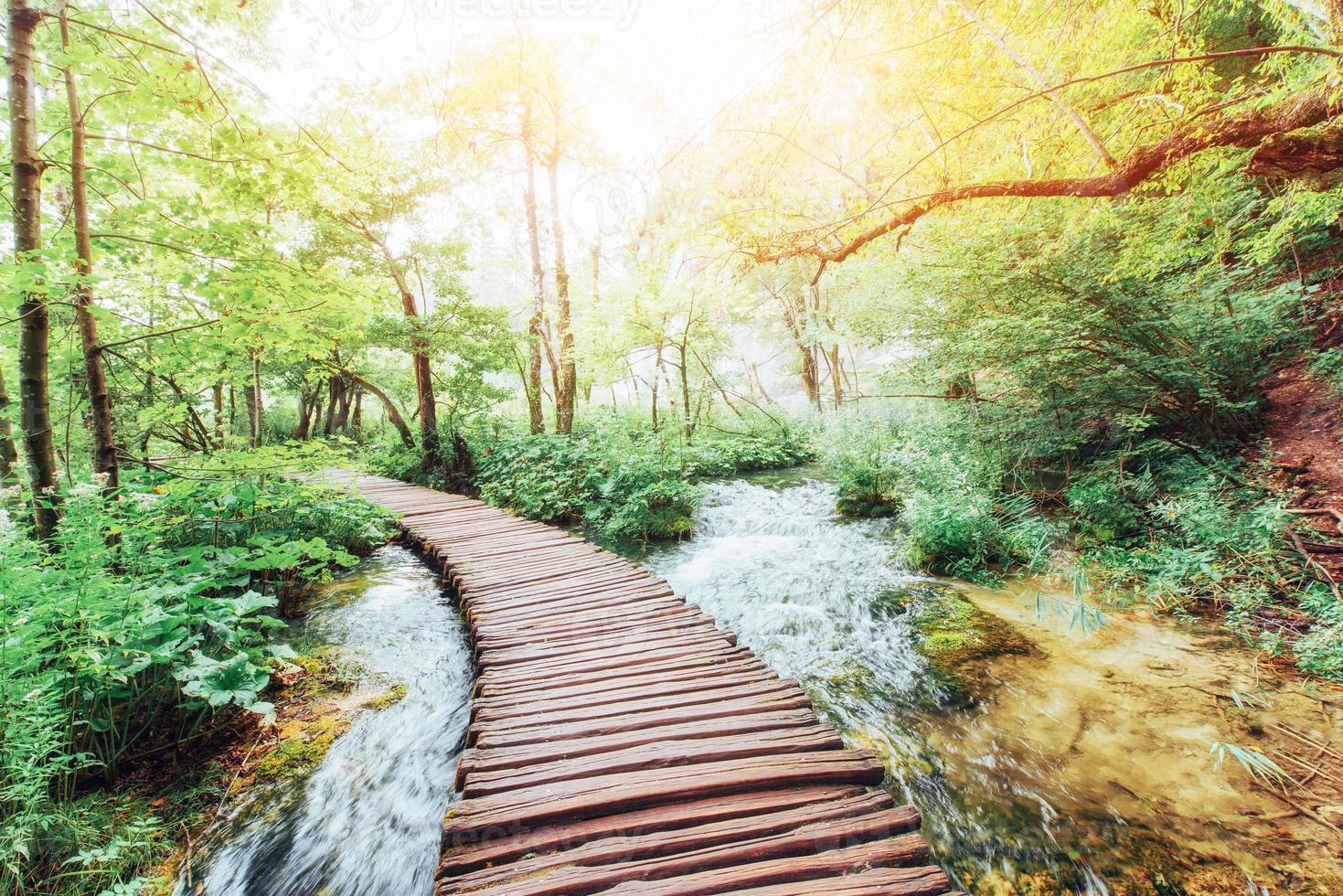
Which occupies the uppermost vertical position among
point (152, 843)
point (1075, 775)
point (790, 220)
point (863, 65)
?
point (863, 65)

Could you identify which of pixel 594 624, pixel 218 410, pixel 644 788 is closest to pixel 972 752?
pixel 644 788

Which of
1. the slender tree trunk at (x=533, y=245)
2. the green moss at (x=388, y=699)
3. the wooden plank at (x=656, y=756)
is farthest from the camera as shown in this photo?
the slender tree trunk at (x=533, y=245)

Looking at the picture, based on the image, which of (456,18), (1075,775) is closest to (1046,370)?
(1075,775)

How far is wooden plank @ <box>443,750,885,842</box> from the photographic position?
7.74 feet

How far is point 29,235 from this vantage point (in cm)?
294

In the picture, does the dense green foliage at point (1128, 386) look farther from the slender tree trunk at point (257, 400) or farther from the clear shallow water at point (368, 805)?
the slender tree trunk at point (257, 400)

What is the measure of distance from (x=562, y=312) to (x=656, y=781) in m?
11.3

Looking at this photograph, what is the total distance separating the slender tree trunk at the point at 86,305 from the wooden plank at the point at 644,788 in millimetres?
3443

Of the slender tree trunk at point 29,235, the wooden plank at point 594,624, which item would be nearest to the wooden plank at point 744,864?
the wooden plank at point 594,624

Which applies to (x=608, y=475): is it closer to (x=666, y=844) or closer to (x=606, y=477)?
(x=606, y=477)

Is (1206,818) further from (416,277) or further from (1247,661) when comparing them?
(416,277)

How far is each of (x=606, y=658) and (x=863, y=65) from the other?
559 cm

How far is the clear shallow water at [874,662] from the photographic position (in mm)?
2719

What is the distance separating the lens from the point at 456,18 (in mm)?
2717
